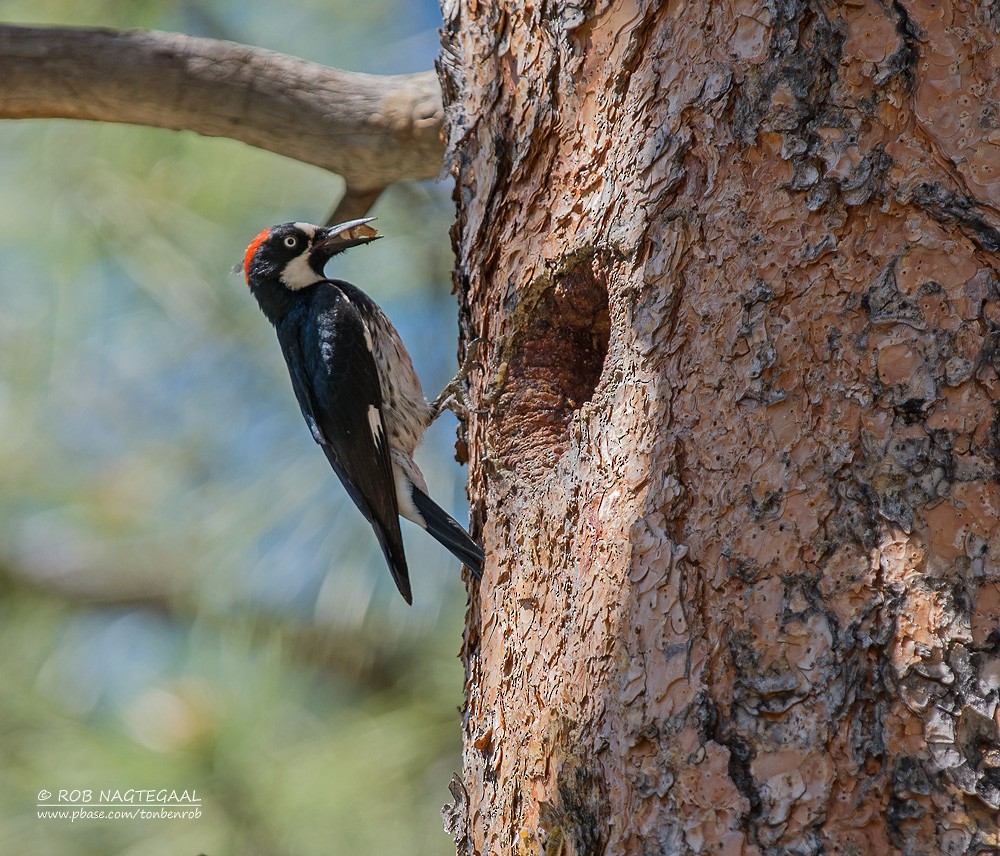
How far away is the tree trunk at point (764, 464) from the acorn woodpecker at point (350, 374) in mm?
1121

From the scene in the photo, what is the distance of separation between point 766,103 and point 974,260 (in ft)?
1.30

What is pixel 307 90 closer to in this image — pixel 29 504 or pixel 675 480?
pixel 675 480

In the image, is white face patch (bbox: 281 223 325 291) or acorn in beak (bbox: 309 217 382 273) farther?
white face patch (bbox: 281 223 325 291)

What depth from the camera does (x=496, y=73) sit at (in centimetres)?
206

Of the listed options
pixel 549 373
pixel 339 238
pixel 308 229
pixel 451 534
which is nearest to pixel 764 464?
pixel 549 373

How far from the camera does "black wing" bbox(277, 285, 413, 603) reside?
2934 millimetres

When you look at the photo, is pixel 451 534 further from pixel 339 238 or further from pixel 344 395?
pixel 339 238

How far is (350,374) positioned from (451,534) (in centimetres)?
91

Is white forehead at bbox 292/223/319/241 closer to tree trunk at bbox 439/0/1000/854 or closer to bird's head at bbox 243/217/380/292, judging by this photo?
bird's head at bbox 243/217/380/292

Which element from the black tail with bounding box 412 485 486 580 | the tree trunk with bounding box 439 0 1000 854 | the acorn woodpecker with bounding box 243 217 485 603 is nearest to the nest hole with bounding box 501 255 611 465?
the tree trunk with bounding box 439 0 1000 854

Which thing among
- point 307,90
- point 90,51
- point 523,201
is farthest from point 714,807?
point 90,51

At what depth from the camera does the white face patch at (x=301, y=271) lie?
10.6 feet

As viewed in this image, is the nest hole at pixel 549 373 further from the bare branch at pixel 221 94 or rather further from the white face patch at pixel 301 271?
the white face patch at pixel 301 271

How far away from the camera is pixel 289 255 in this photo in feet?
10.7
